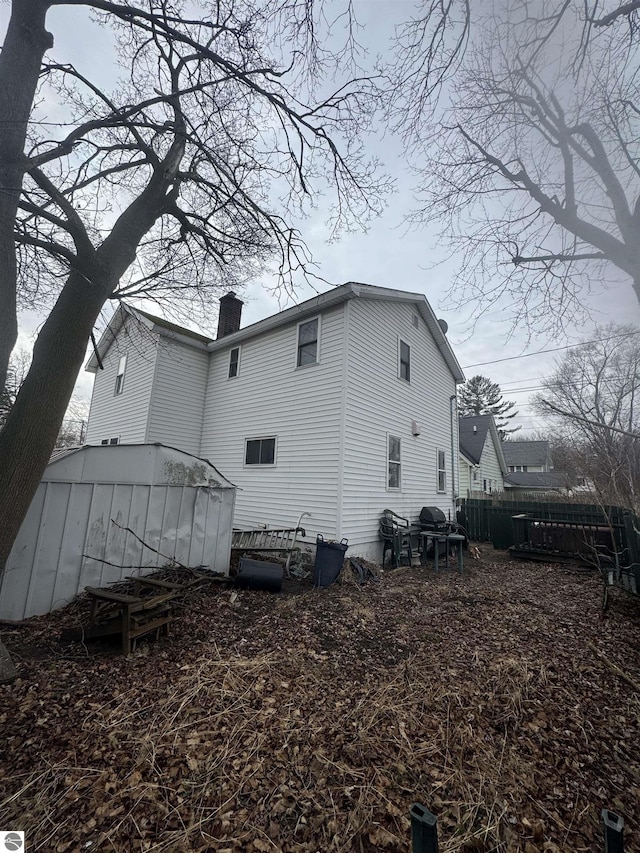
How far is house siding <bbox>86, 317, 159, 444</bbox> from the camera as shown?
11.6 metres

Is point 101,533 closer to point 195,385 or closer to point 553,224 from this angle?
point 553,224

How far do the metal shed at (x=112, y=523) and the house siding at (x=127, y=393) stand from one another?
5.66 meters

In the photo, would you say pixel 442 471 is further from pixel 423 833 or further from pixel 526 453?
pixel 526 453

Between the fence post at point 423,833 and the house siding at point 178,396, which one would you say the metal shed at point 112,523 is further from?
the house siding at point 178,396

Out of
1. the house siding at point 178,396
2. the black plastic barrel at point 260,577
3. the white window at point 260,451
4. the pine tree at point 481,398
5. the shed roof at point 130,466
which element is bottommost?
the black plastic barrel at point 260,577

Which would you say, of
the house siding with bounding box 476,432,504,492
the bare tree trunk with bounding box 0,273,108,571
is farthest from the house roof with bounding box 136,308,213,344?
the house siding with bounding box 476,432,504,492

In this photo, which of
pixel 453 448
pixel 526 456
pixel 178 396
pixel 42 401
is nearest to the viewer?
pixel 42 401

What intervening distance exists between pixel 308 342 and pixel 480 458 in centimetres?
1808

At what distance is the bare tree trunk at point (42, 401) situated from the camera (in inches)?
140

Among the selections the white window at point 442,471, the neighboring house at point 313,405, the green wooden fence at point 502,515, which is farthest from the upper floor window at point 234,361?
the green wooden fence at point 502,515

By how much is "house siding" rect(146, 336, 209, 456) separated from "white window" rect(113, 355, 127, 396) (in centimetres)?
277

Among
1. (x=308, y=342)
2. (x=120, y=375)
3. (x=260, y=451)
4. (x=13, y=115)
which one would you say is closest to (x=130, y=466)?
(x=13, y=115)

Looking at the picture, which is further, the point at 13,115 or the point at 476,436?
the point at 476,436

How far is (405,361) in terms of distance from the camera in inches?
438
